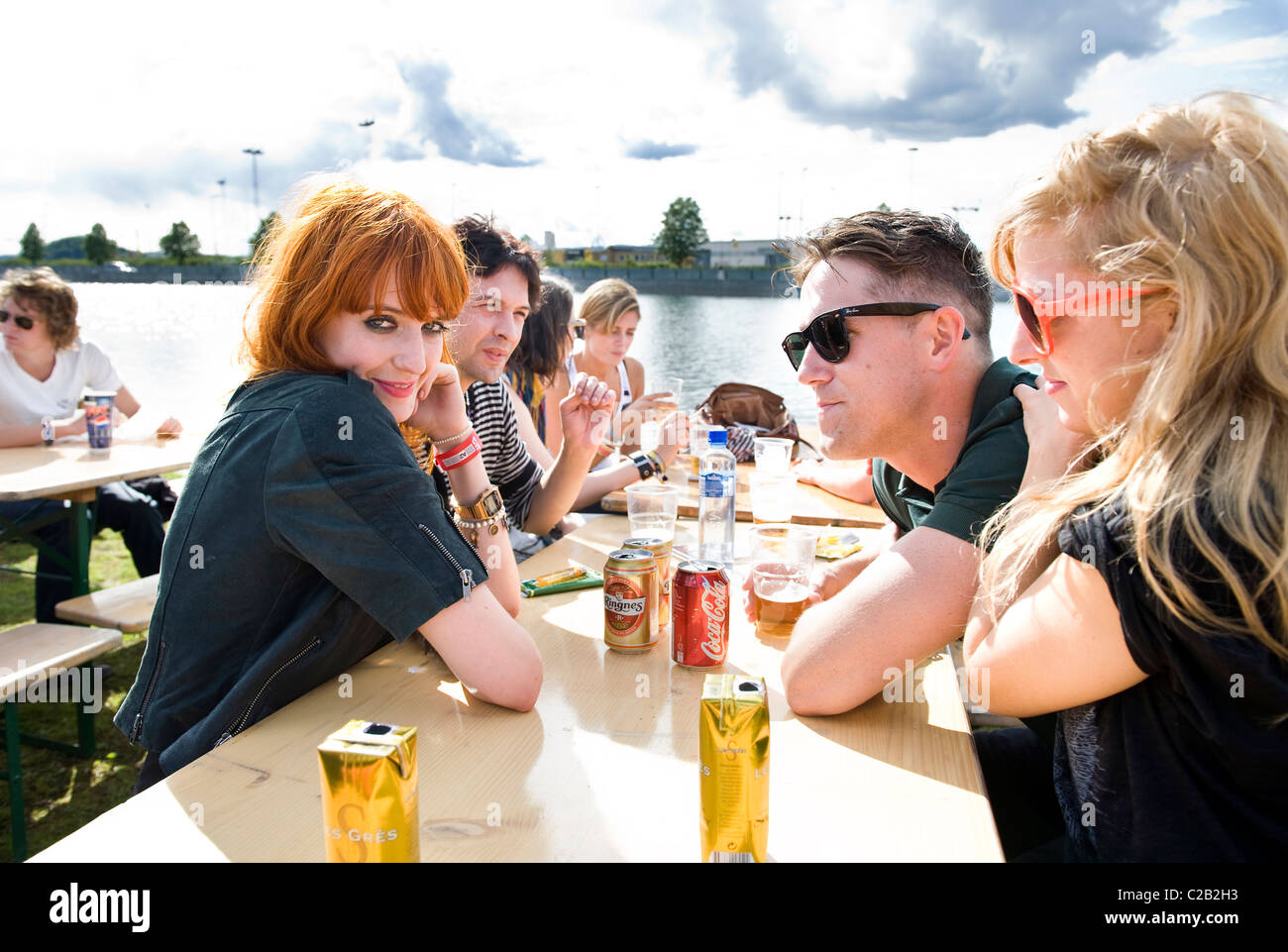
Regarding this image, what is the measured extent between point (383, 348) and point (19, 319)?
15.2ft

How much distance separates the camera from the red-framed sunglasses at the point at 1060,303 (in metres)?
1.29

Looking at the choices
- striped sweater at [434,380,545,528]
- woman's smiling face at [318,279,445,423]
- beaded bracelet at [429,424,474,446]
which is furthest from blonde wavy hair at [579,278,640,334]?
woman's smiling face at [318,279,445,423]

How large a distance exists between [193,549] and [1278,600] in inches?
67.4

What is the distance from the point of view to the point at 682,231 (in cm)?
4153

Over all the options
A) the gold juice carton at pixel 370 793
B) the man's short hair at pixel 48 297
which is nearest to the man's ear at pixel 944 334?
the gold juice carton at pixel 370 793

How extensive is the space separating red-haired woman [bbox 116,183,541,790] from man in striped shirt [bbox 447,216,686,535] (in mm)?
1212

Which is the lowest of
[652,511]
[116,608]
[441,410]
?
[116,608]

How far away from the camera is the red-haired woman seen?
147 centimetres

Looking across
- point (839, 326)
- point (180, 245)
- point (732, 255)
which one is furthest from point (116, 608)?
point (180, 245)

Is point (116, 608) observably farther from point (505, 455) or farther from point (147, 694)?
point (147, 694)

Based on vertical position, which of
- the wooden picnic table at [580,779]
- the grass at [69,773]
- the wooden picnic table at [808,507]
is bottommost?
the grass at [69,773]

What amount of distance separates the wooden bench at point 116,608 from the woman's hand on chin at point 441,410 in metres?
1.85

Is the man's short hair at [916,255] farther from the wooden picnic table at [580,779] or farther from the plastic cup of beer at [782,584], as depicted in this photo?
the wooden picnic table at [580,779]
